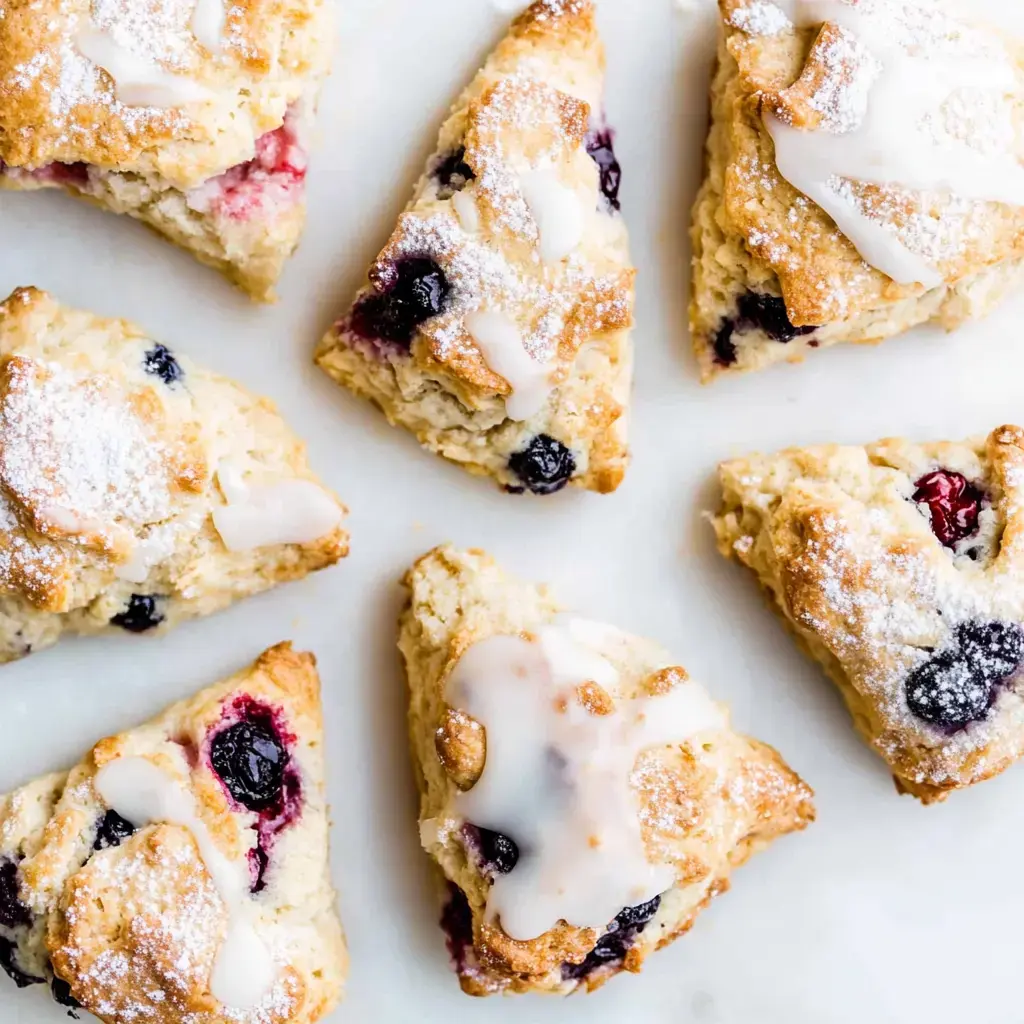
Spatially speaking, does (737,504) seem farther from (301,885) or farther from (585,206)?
(301,885)

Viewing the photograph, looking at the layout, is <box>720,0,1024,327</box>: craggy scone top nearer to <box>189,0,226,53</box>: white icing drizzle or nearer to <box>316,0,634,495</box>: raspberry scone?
<box>316,0,634,495</box>: raspberry scone

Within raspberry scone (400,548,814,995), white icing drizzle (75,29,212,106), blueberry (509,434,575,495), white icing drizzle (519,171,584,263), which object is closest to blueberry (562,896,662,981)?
raspberry scone (400,548,814,995)

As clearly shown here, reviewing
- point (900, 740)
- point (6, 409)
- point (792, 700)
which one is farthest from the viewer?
point (792, 700)

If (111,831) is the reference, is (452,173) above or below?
above

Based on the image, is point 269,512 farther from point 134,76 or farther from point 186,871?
point 134,76

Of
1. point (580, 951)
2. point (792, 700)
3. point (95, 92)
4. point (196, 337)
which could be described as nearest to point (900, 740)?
point (792, 700)

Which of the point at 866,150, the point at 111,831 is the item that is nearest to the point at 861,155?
the point at 866,150

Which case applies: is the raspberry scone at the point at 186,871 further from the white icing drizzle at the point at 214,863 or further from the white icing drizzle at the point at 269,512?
the white icing drizzle at the point at 269,512

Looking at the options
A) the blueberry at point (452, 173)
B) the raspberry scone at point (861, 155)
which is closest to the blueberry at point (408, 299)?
the blueberry at point (452, 173)
